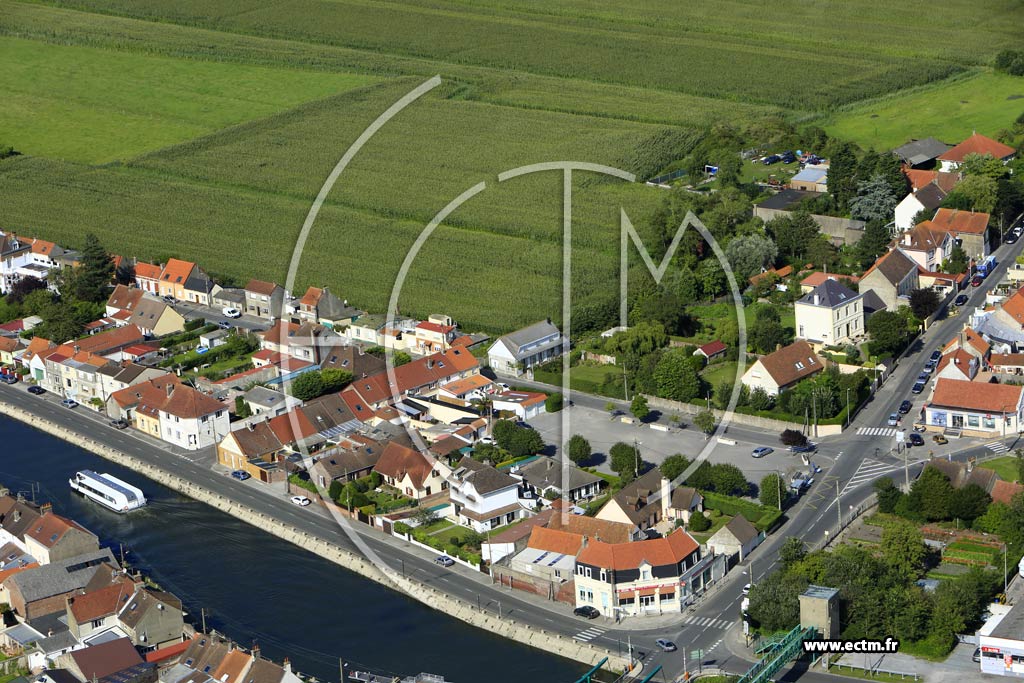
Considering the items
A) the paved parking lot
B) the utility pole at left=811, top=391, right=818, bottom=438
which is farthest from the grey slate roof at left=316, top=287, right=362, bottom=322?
the utility pole at left=811, top=391, right=818, bottom=438

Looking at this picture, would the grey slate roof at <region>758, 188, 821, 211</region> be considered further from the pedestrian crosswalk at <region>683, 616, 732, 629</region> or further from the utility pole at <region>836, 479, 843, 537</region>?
the pedestrian crosswalk at <region>683, 616, 732, 629</region>

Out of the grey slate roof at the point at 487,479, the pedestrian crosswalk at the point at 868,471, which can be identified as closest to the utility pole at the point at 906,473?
the pedestrian crosswalk at the point at 868,471

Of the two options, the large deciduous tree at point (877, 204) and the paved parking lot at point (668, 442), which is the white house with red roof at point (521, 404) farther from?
the large deciduous tree at point (877, 204)

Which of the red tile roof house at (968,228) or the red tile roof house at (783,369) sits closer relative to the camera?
the red tile roof house at (783,369)

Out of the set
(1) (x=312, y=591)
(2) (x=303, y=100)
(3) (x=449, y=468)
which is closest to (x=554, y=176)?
(2) (x=303, y=100)

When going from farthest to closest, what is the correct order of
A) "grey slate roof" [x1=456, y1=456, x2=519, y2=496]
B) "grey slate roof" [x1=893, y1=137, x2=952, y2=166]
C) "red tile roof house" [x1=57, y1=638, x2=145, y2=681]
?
"grey slate roof" [x1=893, y1=137, x2=952, y2=166] < "grey slate roof" [x1=456, y1=456, x2=519, y2=496] < "red tile roof house" [x1=57, y1=638, x2=145, y2=681]

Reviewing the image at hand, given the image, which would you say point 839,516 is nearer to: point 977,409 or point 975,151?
point 977,409

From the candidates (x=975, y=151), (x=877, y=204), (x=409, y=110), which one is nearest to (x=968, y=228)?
(x=877, y=204)

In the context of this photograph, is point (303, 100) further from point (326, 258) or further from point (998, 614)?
point (998, 614)
